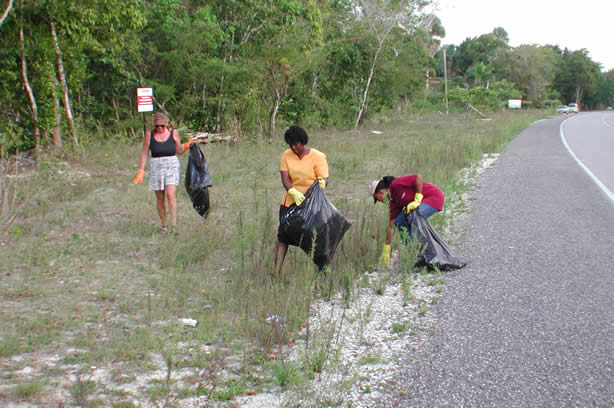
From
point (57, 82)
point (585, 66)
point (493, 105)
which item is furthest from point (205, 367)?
point (585, 66)

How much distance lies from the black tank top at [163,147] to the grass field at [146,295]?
1.01 meters

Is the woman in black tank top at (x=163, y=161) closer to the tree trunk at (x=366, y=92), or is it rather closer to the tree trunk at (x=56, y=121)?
the tree trunk at (x=56, y=121)

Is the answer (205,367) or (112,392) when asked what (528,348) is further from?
(112,392)

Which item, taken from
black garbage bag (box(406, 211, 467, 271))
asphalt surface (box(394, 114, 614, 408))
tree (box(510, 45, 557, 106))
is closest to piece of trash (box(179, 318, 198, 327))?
asphalt surface (box(394, 114, 614, 408))

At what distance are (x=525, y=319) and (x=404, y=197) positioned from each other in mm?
1865

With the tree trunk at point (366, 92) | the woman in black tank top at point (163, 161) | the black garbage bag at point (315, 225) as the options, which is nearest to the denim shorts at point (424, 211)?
the black garbage bag at point (315, 225)

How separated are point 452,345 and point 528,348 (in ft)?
1.65

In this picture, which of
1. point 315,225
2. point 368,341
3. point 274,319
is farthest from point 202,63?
point 368,341

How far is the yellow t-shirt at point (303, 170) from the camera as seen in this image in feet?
16.8

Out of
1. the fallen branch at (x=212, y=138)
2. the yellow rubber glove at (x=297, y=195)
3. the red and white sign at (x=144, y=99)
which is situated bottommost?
the yellow rubber glove at (x=297, y=195)

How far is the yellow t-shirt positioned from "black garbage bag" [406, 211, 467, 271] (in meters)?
1.16

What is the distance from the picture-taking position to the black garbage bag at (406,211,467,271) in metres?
5.59

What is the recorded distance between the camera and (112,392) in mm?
3301

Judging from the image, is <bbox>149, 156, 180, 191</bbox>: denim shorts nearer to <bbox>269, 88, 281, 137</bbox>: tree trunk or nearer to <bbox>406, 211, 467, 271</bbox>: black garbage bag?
<bbox>406, 211, 467, 271</bbox>: black garbage bag
